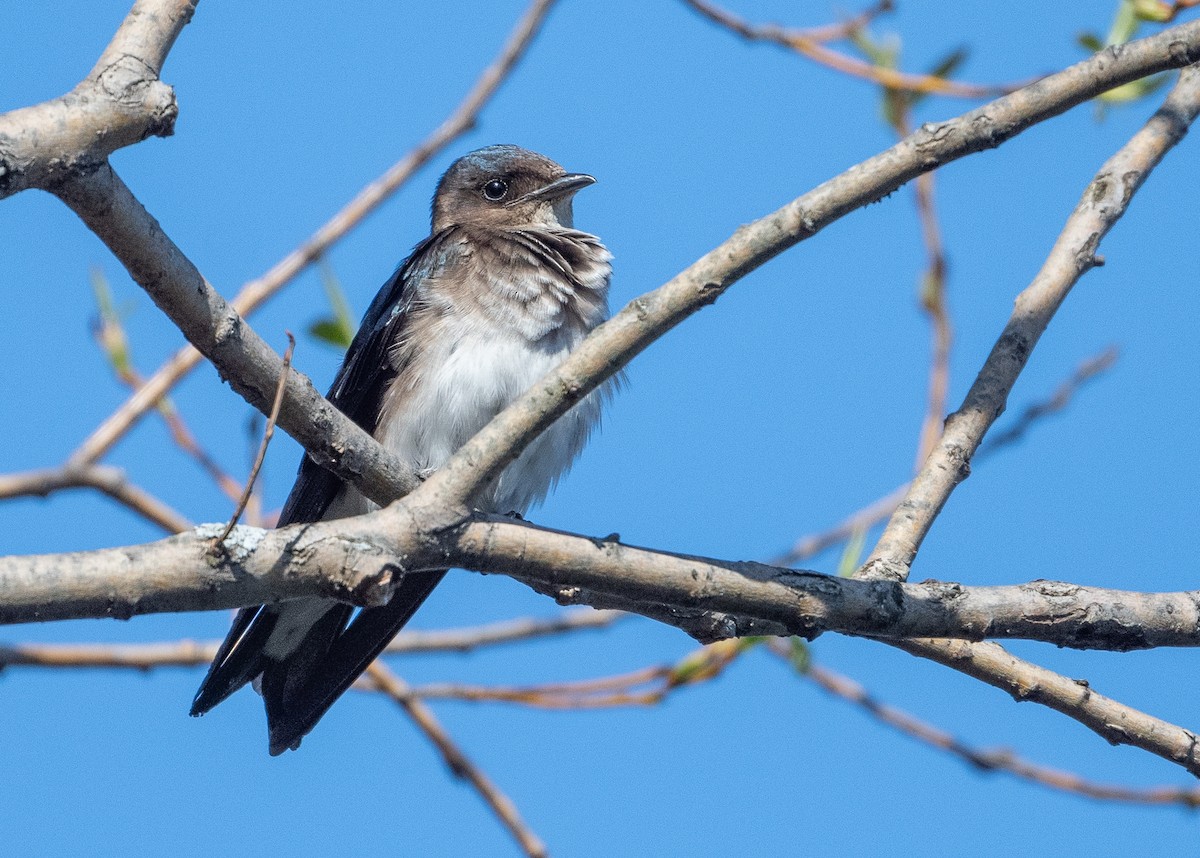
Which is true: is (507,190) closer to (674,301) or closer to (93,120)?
(674,301)

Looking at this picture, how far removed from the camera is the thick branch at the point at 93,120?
3.05 m

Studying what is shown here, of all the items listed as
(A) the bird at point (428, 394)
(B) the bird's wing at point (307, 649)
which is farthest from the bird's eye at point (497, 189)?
(B) the bird's wing at point (307, 649)

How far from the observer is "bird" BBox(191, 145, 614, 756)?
5.34 m

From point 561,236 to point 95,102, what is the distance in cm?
338

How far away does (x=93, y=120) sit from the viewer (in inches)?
124

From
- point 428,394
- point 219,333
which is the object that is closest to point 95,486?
point 219,333

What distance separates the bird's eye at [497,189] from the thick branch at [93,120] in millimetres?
4015

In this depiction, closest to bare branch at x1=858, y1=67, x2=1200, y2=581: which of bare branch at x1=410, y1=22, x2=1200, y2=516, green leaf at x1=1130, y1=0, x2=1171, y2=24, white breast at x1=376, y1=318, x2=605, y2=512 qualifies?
green leaf at x1=1130, y1=0, x2=1171, y2=24

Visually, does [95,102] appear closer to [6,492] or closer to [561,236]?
[6,492]

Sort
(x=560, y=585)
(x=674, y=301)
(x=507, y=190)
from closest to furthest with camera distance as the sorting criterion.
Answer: (x=674, y=301), (x=560, y=585), (x=507, y=190)

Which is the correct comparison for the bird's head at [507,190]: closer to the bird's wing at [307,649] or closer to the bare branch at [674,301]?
the bird's wing at [307,649]

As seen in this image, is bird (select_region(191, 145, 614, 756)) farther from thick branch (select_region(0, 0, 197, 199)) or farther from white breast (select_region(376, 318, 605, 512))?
thick branch (select_region(0, 0, 197, 199))

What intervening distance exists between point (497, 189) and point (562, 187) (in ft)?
1.42

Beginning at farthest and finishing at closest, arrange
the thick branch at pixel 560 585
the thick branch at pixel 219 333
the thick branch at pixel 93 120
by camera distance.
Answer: the thick branch at pixel 219 333, the thick branch at pixel 93 120, the thick branch at pixel 560 585
